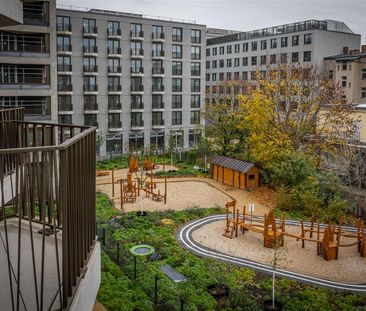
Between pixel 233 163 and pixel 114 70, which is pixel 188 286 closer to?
pixel 233 163

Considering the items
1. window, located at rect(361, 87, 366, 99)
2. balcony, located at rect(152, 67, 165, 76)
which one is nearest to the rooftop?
window, located at rect(361, 87, 366, 99)

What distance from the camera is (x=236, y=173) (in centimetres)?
3312

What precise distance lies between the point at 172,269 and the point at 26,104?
20255 millimetres

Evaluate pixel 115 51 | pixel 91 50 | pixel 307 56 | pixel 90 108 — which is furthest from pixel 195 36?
pixel 90 108

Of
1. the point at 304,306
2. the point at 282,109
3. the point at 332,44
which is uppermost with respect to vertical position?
the point at 332,44

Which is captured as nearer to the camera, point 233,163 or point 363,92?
point 233,163

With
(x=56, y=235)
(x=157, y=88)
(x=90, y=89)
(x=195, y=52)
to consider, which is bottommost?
(x=56, y=235)

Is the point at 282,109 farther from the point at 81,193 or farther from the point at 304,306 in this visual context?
the point at 81,193

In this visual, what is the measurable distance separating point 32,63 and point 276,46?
42.2 metres

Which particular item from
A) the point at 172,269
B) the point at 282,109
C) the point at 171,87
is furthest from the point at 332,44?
the point at 172,269

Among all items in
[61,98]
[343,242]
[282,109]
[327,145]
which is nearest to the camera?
[343,242]

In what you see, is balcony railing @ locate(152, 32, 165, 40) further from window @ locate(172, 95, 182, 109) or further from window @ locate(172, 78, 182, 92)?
window @ locate(172, 95, 182, 109)

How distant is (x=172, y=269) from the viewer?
17.7m

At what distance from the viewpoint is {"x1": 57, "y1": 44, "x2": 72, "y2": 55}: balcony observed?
146ft
